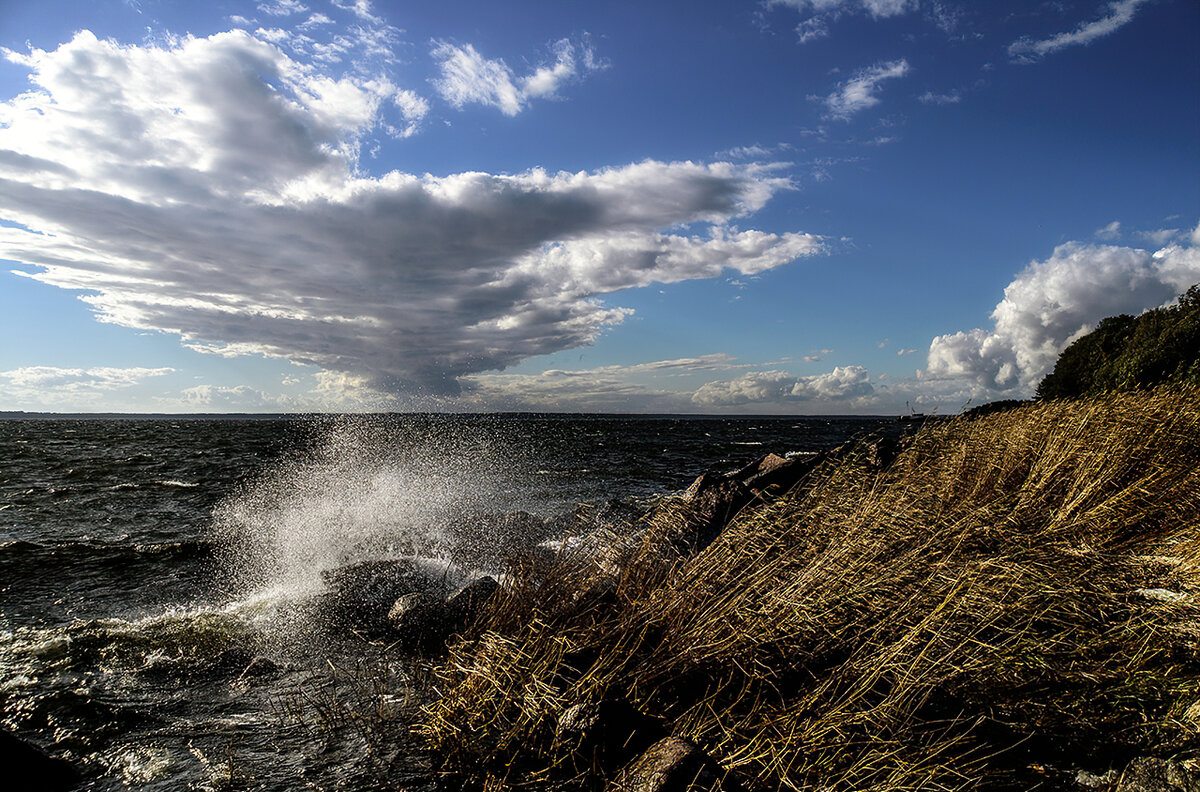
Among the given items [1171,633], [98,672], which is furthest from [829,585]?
[98,672]

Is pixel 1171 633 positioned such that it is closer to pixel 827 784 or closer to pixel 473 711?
pixel 827 784

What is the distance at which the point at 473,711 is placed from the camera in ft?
16.3

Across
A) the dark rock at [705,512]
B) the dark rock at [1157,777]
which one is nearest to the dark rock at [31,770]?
the dark rock at [705,512]

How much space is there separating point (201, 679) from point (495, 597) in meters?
4.50

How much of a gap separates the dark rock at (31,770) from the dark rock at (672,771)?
5282 millimetres

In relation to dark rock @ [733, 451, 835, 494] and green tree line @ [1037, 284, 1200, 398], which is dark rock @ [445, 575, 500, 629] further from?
green tree line @ [1037, 284, 1200, 398]

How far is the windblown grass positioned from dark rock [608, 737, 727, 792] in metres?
0.32

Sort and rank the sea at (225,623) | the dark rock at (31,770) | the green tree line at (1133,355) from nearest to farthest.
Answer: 1. the dark rock at (31,770)
2. the sea at (225,623)
3. the green tree line at (1133,355)

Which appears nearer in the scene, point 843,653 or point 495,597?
point 843,653

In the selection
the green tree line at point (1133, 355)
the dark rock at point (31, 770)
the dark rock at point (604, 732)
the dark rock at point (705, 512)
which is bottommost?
the dark rock at point (31, 770)

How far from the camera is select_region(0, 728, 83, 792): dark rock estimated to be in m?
5.23

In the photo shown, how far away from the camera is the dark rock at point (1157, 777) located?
358 cm

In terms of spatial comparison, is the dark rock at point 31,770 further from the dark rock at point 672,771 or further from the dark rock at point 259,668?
the dark rock at point 672,771

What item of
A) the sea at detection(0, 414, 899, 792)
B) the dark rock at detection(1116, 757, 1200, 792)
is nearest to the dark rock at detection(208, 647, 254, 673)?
the sea at detection(0, 414, 899, 792)
